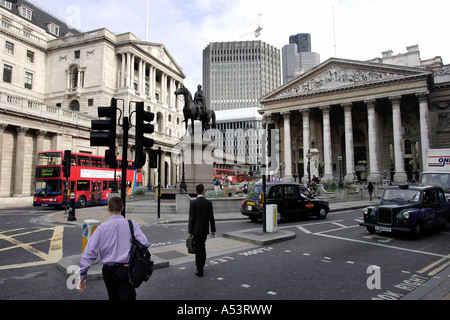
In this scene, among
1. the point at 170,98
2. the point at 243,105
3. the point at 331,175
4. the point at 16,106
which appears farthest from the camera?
the point at 243,105

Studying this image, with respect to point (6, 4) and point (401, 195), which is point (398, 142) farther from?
point (6, 4)

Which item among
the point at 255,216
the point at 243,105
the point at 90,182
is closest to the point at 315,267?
the point at 255,216

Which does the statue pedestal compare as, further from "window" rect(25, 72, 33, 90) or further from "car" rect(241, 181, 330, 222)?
"window" rect(25, 72, 33, 90)

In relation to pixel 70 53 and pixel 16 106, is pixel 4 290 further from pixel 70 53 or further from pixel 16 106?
pixel 70 53

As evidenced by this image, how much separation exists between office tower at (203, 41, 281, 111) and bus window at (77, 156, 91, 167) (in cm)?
12465

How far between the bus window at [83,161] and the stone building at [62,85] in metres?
10.7

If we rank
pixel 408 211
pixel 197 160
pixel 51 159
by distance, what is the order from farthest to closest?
pixel 51 159 < pixel 197 160 < pixel 408 211

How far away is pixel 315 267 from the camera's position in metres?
6.51

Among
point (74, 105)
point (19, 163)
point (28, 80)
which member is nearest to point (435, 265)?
point (19, 163)

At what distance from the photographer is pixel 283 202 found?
46.2 feet

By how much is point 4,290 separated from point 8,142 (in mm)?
31666

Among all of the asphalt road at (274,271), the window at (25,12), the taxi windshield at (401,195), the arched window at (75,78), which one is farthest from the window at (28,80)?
the taxi windshield at (401,195)

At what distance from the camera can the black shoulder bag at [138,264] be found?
324 centimetres

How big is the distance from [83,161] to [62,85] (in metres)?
32.0
